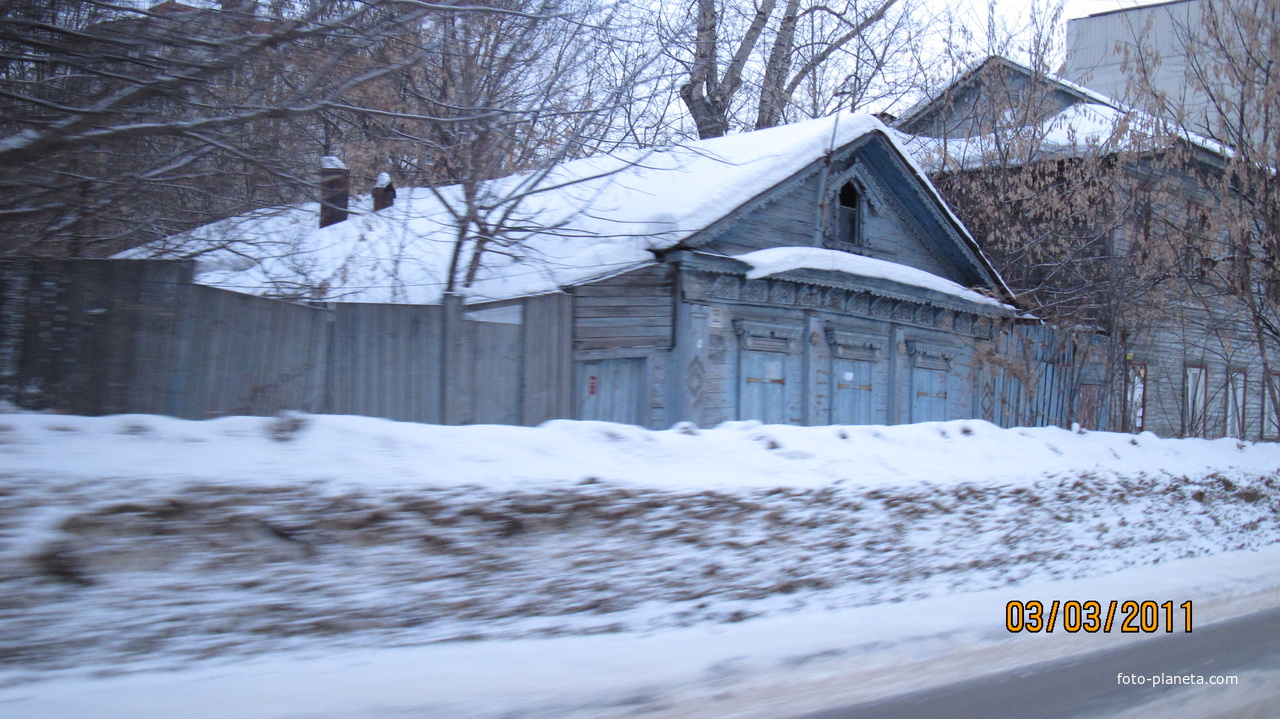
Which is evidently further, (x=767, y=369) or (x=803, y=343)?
(x=803, y=343)

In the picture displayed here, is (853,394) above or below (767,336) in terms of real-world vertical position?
below

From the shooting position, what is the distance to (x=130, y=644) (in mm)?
3729

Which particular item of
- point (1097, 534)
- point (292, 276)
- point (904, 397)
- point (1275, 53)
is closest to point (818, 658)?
point (1097, 534)

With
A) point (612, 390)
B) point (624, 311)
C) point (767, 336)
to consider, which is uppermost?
point (624, 311)

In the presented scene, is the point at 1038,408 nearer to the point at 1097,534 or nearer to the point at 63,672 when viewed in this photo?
the point at 1097,534

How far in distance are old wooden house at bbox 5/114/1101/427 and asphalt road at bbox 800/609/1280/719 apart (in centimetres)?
504

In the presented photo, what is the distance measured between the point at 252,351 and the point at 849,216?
10.6m

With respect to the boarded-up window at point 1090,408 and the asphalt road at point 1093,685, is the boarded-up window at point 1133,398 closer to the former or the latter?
the boarded-up window at point 1090,408

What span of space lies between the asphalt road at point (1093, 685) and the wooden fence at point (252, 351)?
4.67 m

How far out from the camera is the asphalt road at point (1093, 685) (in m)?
4.63

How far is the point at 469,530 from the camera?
4828mm

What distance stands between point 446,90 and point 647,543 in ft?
23.7

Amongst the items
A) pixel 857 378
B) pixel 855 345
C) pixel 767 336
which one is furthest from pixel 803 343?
pixel 857 378

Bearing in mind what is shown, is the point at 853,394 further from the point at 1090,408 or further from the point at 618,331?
the point at 1090,408
